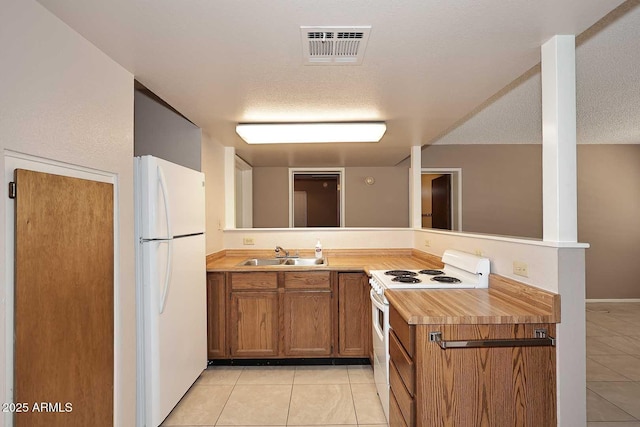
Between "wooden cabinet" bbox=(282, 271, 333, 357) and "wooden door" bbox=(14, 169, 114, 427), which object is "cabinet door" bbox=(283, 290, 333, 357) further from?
"wooden door" bbox=(14, 169, 114, 427)

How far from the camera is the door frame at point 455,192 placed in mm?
5133

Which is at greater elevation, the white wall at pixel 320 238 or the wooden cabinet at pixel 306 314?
the white wall at pixel 320 238

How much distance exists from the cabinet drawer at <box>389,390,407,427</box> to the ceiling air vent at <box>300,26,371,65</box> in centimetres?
182

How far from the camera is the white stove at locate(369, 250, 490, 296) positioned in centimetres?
215

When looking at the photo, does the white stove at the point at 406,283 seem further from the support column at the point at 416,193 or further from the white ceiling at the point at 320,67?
the support column at the point at 416,193

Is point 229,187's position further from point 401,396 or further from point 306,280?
point 401,396

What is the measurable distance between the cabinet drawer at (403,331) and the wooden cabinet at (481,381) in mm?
22

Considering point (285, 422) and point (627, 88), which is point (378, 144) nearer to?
point (627, 88)

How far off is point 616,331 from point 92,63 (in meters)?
5.25

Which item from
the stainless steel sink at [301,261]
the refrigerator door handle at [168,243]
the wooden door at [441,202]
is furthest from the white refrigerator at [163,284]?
the wooden door at [441,202]

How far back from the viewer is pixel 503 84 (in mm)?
2182

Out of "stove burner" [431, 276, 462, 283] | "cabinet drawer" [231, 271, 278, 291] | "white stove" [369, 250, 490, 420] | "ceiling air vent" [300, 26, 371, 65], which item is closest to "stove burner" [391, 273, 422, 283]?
"white stove" [369, 250, 490, 420]

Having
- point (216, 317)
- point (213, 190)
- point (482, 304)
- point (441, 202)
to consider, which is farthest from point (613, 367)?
point (213, 190)

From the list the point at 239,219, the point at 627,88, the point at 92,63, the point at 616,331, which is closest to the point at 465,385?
the point at 92,63
